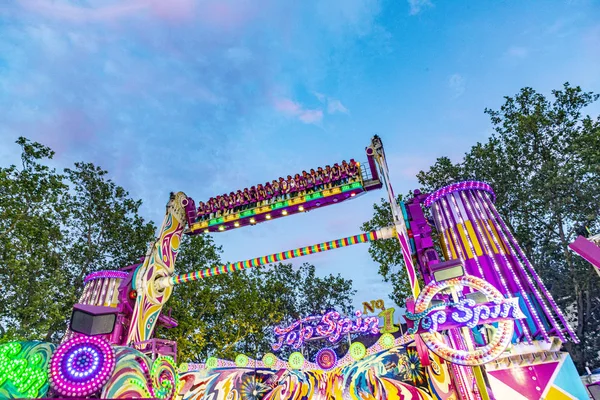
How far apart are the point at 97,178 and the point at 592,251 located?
24.9 metres

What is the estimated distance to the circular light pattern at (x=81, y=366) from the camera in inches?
139

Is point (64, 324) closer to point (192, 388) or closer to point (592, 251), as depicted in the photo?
point (192, 388)

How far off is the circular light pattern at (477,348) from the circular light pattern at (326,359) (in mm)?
6232

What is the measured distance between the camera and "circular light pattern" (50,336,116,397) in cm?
352

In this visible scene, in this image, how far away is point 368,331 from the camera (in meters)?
16.0

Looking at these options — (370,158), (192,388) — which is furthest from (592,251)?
(192,388)

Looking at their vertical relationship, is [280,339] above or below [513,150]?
below

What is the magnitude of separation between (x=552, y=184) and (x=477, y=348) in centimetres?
1285

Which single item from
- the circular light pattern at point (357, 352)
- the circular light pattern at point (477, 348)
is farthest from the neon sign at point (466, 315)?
the circular light pattern at point (357, 352)

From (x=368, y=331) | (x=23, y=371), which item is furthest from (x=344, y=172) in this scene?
(x=23, y=371)

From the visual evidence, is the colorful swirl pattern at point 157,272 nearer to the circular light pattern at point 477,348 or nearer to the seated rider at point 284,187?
the seated rider at point 284,187

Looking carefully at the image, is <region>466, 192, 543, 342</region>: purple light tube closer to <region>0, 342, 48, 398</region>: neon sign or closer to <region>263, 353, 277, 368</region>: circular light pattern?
<region>263, 353, 277, 368</region>: circular light pattern

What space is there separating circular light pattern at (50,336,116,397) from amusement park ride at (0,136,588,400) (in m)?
0.01

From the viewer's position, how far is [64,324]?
19016 millimetres
